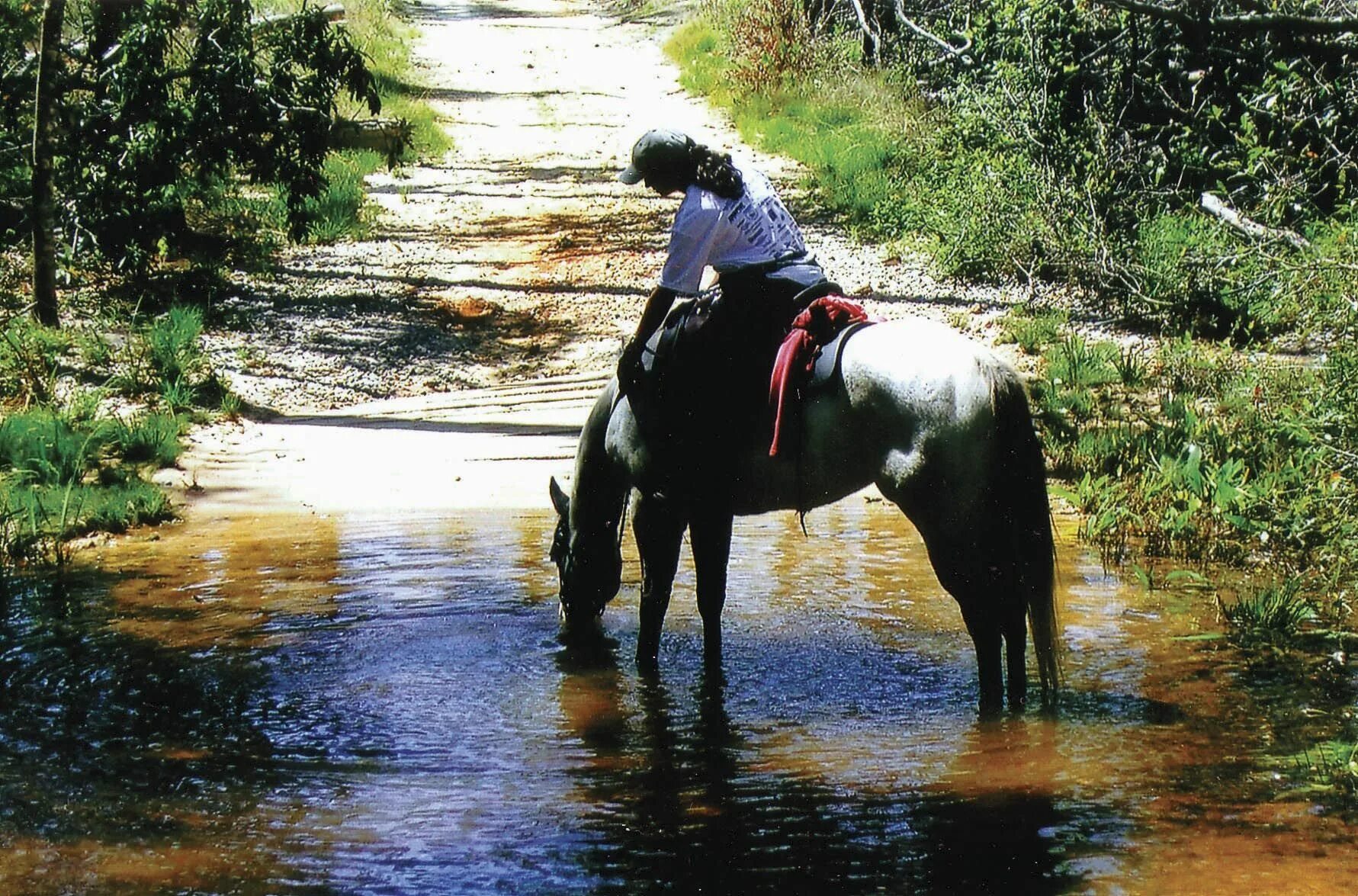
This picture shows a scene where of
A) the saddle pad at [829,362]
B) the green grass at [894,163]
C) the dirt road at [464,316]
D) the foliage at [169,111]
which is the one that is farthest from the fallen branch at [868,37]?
the saddle pad at [829,362]

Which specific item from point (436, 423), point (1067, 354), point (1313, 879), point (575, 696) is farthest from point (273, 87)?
point (1313, 879)

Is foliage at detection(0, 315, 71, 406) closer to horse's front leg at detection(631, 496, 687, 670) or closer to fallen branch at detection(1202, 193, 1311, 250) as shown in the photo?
horse's front leg at detection(631, 496, 687, 670)

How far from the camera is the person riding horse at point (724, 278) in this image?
5551 millimetres

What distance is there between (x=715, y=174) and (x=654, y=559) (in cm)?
149

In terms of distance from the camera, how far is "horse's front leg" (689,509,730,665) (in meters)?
5.83

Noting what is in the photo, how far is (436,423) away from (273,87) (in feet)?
11.0

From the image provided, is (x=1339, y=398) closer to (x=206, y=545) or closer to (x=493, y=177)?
(x=206, y=545)

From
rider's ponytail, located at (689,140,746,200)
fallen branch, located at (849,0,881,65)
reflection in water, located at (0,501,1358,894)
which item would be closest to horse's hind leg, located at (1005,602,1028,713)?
reflection in water, located at (0,501,1358,894)

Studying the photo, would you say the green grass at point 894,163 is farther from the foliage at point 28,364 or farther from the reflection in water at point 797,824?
the reflection in water at point 797,824

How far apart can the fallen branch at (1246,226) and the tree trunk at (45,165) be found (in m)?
7.91

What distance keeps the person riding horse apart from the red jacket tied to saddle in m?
0.16

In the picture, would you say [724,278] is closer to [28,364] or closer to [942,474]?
[942,474]

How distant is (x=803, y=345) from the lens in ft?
17.5

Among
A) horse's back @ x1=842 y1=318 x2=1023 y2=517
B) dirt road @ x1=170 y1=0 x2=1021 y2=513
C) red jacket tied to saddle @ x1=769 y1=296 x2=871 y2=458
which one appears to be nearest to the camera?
horse's back @ x1=842 y1=318 x2=1023 y2=517
